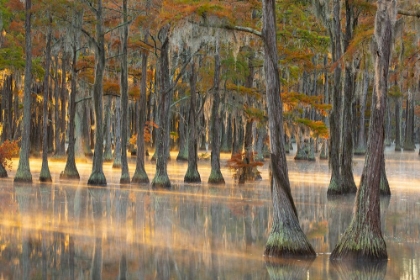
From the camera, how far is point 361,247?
12320mm

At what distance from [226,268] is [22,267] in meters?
3.27

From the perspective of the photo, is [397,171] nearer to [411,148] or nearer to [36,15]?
[36,15]

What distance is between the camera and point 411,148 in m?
68.2

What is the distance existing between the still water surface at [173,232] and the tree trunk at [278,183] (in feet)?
1.21

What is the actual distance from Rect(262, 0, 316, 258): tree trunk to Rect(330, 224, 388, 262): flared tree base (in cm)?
66

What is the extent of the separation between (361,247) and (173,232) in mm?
4860

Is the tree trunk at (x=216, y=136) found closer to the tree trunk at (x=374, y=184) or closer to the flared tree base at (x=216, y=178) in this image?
the flared tree base at (x=216, y=178)

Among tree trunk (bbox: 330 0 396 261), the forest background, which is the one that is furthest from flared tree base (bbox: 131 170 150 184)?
tree trunk (bbox: 330 0 396 261)

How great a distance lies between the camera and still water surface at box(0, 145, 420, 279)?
11734 millimetres

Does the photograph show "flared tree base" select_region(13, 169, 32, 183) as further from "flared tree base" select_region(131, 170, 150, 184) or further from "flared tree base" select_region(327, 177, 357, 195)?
"flared tree base" select_region(327, 177, 357, 195)

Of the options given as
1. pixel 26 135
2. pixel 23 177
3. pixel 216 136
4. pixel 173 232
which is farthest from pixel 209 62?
pixel 173 232

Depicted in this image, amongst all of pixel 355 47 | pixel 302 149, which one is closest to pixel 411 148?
pixel 302 149

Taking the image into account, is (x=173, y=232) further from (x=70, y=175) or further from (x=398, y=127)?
(x=398, y=127)

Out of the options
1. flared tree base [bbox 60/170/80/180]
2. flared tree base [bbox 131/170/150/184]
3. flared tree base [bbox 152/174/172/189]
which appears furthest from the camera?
flared tree base [bbox 60/170/80/180]
